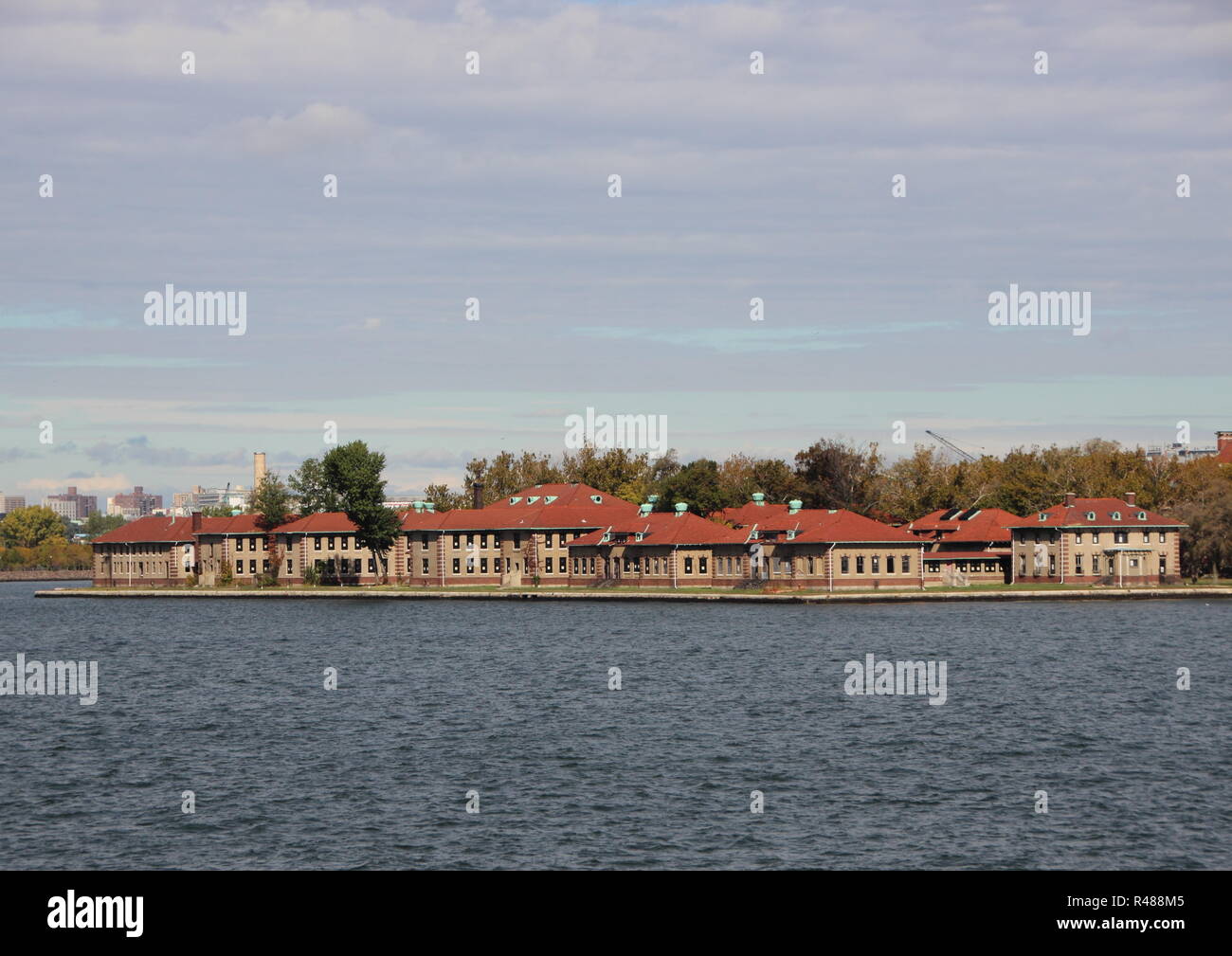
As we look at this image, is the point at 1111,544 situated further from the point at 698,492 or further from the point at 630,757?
the point at 630,757

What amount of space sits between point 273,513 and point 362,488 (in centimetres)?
2639

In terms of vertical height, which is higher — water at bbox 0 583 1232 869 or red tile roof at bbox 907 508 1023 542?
red tile roof at bbox 907 508 1023 542

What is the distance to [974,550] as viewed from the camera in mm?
136750

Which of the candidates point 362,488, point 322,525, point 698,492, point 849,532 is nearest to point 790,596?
point 849,532

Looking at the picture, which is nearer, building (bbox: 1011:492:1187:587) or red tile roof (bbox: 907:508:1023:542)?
building (bbox: 1011:492:1187:587)

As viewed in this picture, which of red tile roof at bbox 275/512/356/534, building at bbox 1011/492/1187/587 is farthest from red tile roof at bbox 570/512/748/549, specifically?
red tile roof at bbox 275/512/356/534

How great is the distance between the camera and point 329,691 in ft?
190

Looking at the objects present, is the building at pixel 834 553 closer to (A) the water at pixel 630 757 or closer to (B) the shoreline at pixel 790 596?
(B) the shoreline at pixel 790 596

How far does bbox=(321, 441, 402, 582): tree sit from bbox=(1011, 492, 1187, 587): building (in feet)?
211

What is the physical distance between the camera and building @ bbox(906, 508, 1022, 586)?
A: 5285 inches

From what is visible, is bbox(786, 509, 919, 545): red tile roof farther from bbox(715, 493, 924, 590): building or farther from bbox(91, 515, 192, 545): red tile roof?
bbox(91, 515, 192, 545): red tile roof
